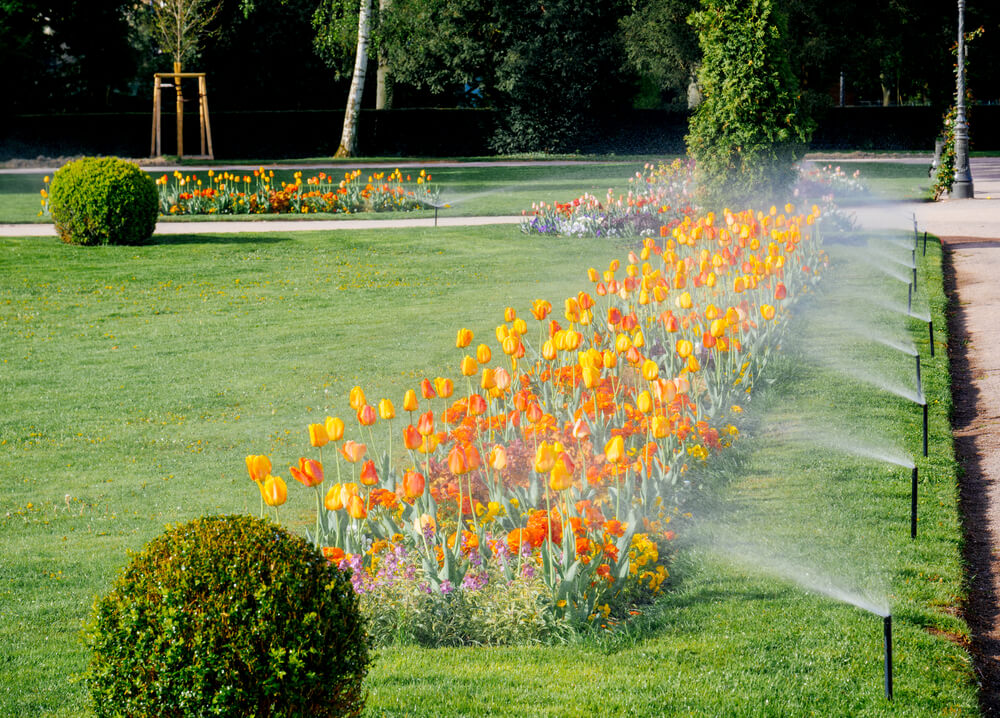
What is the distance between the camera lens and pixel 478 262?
1566cm

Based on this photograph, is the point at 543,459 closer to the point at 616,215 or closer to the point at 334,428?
the point at 334,428

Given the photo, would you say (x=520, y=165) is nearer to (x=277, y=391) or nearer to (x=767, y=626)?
(x=277, y=391)

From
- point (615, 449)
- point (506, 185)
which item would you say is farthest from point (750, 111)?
point (506, 185)

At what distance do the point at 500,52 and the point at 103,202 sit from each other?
2566 cm

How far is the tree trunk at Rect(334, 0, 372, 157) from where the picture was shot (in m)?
33.2

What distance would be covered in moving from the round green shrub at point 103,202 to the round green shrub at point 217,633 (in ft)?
47.5

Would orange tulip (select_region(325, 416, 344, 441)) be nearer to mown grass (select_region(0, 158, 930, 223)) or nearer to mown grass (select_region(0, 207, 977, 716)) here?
mown grass (select_region(0, 207, 977, 716))

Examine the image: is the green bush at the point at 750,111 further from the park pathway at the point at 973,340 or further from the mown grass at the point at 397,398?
the park pathway at the point at 973,340

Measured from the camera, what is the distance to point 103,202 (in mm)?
16906

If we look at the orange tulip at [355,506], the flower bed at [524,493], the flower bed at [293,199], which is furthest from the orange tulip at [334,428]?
the flower bed at [293,199]

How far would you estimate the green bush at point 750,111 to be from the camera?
1519 centimetres

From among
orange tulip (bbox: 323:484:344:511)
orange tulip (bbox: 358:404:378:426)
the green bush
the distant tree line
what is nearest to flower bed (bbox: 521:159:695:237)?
the green bush

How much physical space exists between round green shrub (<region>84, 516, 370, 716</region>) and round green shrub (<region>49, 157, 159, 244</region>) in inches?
570

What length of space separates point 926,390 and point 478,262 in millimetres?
8068
